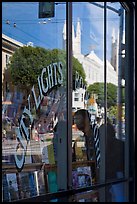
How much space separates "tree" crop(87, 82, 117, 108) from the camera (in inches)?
179

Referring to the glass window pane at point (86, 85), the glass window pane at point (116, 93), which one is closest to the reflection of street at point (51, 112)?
the glass window pane at point (86, 85)

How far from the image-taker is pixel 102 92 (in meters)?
4.74

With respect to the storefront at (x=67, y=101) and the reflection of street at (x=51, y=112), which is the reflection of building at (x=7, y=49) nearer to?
the storefront at (x=67, y=101)

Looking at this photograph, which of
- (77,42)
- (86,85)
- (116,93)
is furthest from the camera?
(116,93)

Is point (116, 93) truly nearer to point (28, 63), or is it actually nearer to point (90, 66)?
point (90, 66)

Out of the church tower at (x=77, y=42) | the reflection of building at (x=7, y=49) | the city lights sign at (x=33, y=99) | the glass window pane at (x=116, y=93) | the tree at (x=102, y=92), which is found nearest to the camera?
the reflection of building at (x=7, y=49)

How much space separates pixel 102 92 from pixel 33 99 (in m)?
1.37

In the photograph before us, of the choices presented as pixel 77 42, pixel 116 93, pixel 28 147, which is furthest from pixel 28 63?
pixel 116 93

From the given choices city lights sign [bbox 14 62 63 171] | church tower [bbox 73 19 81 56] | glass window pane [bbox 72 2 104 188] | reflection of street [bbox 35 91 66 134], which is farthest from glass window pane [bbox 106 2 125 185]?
city lights sign [bbox 14 62 63 171]

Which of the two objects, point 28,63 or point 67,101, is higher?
point 28,63

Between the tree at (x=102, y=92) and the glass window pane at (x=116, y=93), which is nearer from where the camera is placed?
the tree at (x=102, y=92)

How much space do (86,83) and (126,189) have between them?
1.36 m

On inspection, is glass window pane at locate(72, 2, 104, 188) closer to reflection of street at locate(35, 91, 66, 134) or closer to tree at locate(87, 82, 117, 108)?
tree at locate(87, 82, 117, 108)

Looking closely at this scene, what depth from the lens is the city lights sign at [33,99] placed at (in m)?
3.37
